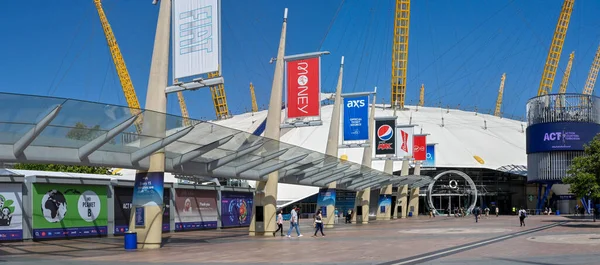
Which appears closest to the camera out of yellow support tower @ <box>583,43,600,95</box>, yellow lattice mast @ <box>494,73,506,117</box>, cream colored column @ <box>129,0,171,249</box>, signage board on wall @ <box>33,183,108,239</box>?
cream colored column @ <box>129,0,171,249</box>

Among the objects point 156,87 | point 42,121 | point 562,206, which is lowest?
point 562,206

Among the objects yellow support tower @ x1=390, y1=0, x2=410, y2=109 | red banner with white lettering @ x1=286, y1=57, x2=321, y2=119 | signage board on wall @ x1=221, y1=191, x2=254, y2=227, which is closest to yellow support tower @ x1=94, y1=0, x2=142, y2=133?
yellow support tower @ x1=390, y1=0, x2=410, y2=109

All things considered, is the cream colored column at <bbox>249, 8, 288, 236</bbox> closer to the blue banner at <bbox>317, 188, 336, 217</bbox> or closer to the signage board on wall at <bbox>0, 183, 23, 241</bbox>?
the blue banner at <bbox>317, 188, 336, 217</bbox>

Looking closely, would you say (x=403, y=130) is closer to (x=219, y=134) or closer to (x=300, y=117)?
(x=300, y=117)

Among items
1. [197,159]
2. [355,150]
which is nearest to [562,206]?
[355,150]

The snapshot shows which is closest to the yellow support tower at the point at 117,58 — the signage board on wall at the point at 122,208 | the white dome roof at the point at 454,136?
the white dome roof at the point at 454,136

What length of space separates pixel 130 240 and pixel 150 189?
204 cm

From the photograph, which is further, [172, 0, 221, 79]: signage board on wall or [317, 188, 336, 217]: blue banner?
[317, 188, 336, 217]: blue banner

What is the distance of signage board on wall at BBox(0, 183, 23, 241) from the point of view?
2717 cm

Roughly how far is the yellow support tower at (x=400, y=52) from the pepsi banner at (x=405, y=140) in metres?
43.0

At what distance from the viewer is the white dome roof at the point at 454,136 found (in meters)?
95.8

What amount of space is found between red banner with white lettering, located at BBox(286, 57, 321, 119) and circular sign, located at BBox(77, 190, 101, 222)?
10.6 metres

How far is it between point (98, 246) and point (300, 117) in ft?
42.6

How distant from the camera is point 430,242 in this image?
28.0m
